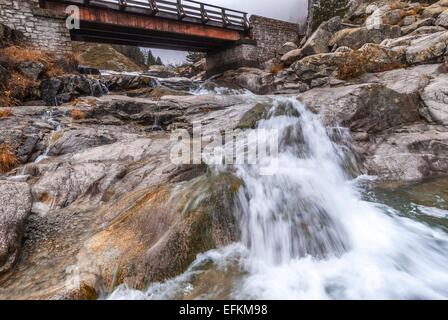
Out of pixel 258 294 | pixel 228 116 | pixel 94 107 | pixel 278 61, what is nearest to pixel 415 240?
pixel 258 294

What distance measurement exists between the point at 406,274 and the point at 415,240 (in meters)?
1.02

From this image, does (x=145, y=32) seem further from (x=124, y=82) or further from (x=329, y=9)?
(x=329, y=9)

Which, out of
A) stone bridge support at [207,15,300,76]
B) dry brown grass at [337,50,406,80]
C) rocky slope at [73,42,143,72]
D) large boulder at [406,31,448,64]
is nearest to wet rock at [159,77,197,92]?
stone bridge support at [207,15,300,76]

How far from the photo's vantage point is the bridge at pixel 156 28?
1330 centimetres

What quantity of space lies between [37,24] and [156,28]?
638 cm

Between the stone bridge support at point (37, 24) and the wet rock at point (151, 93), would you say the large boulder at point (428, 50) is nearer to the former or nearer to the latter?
the wet rock at point (151, 93)

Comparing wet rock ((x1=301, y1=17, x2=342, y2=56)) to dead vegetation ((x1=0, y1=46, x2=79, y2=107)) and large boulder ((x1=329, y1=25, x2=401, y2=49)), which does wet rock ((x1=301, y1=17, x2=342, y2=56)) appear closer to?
large boulder ((x1=329, y1=25, x2=401, y2=49))

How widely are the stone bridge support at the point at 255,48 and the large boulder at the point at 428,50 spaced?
12.3 m

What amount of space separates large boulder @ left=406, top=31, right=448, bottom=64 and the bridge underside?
42.9ft

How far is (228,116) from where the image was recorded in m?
9.66

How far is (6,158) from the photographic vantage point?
7059 millimetres

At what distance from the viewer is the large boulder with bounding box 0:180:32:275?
3842 mm

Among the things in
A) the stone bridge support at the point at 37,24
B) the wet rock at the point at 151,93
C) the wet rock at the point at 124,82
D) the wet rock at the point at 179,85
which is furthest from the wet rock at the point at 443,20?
the stone bridge support at the point at 37,24

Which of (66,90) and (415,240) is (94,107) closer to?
(66,90)
